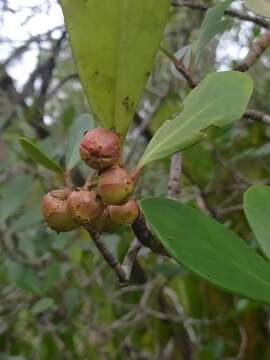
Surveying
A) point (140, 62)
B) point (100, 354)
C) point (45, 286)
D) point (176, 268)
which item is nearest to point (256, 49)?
point (140, 62)

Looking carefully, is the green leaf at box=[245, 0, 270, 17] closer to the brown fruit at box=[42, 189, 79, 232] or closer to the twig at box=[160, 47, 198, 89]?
the twig at box=[160, 47, 198, 89]

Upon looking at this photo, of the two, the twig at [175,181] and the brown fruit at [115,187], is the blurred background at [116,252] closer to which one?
the twig at [175,181]

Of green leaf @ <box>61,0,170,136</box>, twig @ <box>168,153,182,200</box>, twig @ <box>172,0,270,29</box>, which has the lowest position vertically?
twig @ <box>168,153,182,200</box>

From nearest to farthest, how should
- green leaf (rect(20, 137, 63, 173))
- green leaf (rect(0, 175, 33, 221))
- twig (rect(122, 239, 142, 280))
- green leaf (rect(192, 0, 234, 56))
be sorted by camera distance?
1. green leaf (rect(20, 137, 63, 173))
2. twig (rect(122, 239, 142, 280))
3. green leaf (rect(192, 0, 234, 56))
4. green leaf (rect(0, 175, 33, 221))

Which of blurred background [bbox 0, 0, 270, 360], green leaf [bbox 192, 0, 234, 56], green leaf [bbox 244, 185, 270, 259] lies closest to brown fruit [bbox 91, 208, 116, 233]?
green leaf [bbox 244, 185, 270, 259]

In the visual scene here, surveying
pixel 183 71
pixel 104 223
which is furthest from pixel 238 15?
pixel 104 223

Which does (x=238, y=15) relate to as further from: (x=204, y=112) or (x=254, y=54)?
(x=204, y=112)

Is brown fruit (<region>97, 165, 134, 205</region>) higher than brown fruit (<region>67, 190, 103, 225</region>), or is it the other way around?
brown fruit (<region>97, 165, 134, 205</region>)
